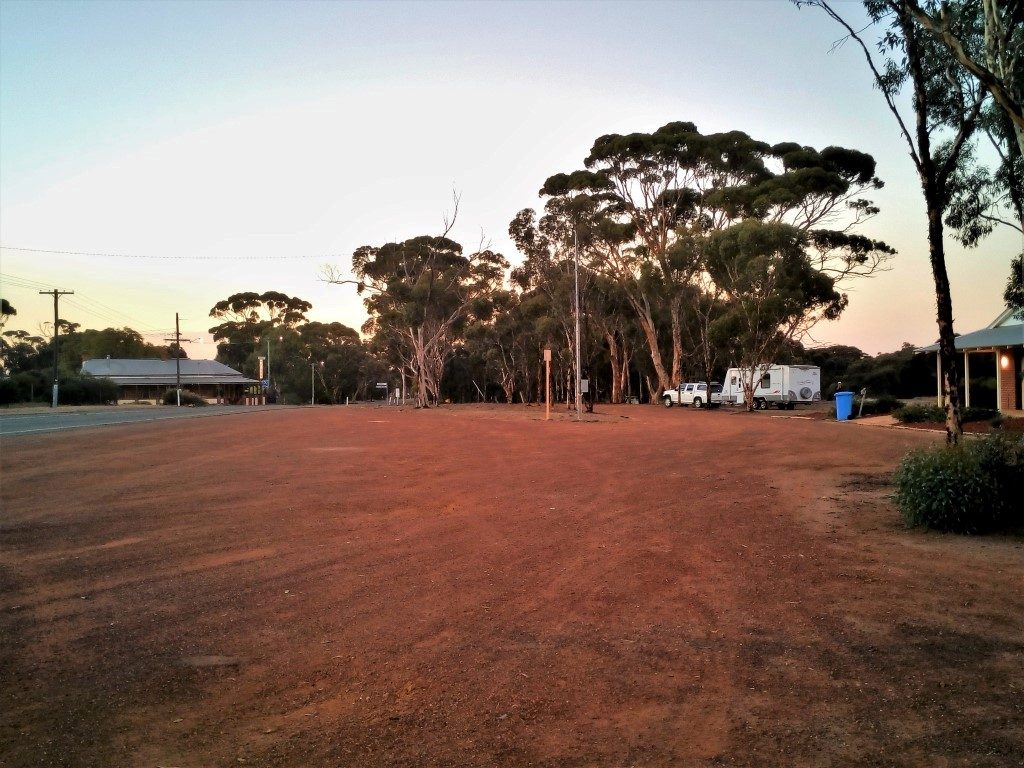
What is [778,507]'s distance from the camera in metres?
12.3

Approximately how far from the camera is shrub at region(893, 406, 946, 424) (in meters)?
29.7

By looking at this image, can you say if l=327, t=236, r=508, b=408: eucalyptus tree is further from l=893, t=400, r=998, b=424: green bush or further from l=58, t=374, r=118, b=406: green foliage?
l=893, t=400, r=998, b=424: green bush

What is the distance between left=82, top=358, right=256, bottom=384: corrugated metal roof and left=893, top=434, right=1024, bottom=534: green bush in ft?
313

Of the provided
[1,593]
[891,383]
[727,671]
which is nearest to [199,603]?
[1,593]

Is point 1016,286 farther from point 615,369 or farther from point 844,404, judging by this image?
point 615,369

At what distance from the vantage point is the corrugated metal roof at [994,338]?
32438 millimetres

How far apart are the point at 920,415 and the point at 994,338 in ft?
20.8

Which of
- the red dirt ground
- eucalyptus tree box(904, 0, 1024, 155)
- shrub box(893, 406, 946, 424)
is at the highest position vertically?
eucalyptus tree box(904, 0, 1024, 155)

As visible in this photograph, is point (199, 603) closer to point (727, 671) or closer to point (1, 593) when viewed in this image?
point (1, 593)

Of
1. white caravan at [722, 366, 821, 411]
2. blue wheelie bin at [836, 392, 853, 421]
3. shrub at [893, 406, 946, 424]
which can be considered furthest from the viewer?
white caravan at [722, 366, 821, 411]

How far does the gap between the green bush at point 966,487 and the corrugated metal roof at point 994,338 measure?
24350mm

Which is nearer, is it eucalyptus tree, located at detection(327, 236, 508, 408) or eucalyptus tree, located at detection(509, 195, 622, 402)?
eucalyptus tree, located at detection(509, 195, 622, 402)

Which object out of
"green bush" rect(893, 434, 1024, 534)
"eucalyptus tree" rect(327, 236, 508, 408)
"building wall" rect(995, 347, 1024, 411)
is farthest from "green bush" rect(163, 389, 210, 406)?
"green bush" rect(893, 434, 1024, 534)

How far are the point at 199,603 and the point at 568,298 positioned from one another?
51.1 meters
